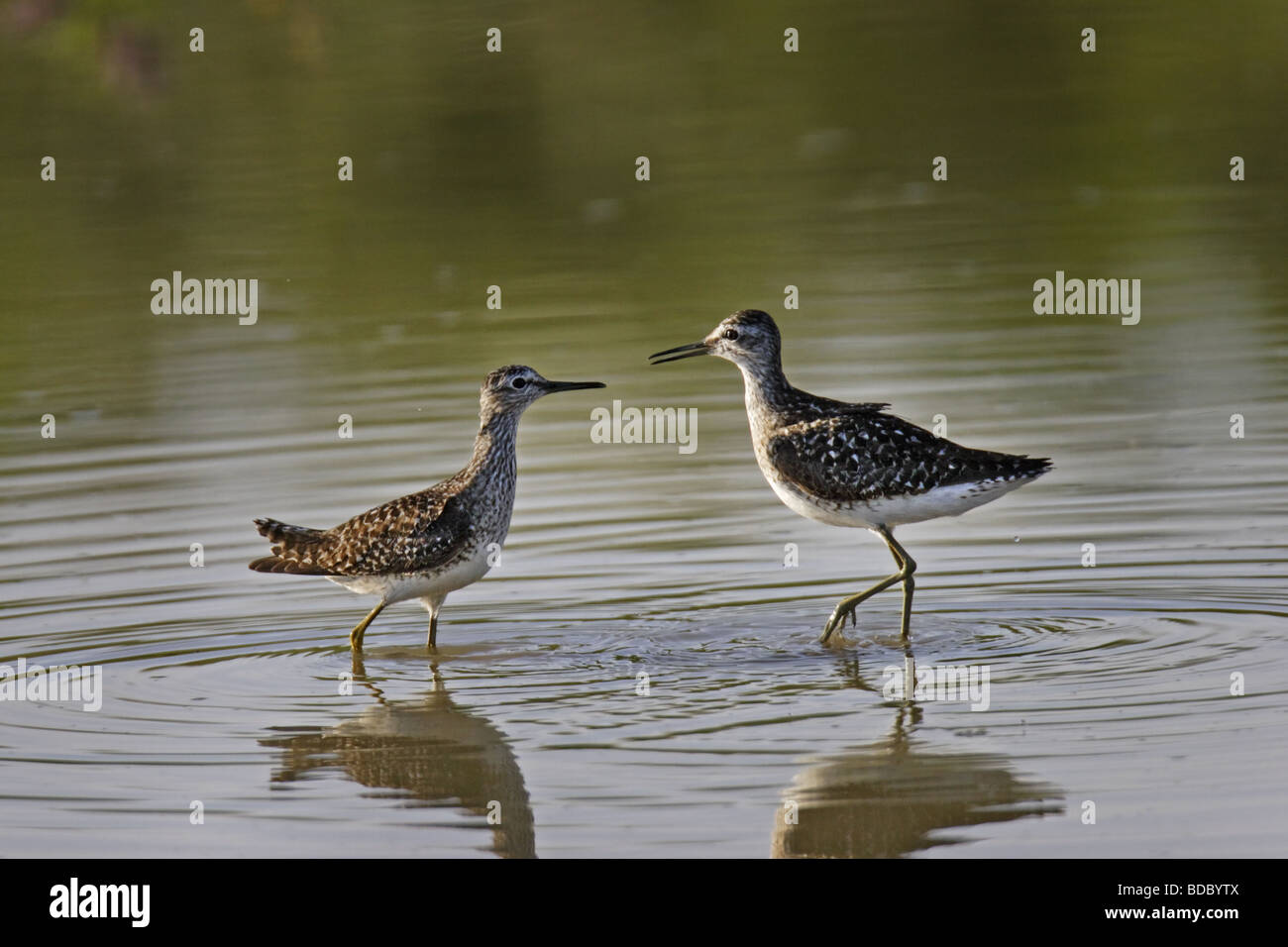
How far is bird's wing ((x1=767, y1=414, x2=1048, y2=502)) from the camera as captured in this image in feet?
38.4

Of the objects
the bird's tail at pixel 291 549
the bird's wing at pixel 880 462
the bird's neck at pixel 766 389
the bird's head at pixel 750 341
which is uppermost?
the bird's head at pixel 750 341

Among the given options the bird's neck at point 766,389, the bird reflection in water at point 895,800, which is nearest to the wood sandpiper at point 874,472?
the bird's neck at point 766,389

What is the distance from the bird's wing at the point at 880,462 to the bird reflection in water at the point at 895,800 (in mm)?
2293

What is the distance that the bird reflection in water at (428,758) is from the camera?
9.32 meters

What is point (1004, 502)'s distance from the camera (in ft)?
47.8

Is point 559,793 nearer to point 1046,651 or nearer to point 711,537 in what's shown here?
point 1046,651

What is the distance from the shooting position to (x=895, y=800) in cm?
900

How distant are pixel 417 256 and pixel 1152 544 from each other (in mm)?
13101

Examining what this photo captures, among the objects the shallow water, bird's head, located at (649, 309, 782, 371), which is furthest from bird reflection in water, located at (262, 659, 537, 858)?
bird's head, located at (649, 309, 782, 371)

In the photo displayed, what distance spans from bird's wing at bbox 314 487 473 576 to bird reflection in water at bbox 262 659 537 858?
3.26ft

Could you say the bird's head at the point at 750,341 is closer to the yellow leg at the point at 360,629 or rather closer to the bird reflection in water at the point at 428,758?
the yellow leg at the point at 360,629

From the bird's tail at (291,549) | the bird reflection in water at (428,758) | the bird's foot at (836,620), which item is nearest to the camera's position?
the bird reflection in water at (428,758)

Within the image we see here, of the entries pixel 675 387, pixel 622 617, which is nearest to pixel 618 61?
pixel 675 387

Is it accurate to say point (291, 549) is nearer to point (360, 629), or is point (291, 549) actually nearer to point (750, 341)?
point (360, 629)
